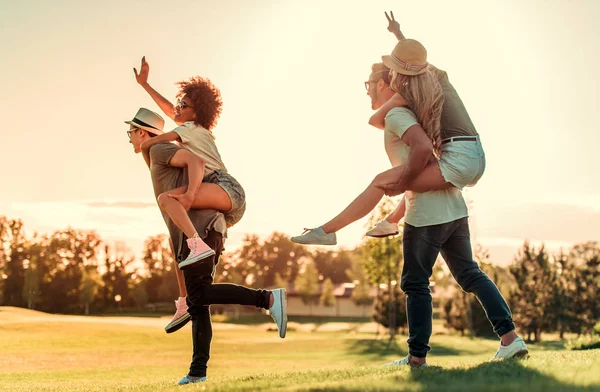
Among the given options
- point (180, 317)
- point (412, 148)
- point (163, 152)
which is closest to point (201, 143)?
point (163, 152)

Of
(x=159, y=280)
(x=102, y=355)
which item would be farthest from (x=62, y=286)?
(x=102, y=355)

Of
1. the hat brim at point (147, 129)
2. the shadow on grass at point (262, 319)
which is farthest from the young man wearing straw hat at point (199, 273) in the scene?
the shadow on grass at point (262, 319)

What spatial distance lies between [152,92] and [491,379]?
14.0ft

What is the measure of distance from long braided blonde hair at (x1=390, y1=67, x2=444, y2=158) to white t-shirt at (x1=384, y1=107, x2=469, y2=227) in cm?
9

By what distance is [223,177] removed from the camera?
622 cm

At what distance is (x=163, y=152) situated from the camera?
604cm

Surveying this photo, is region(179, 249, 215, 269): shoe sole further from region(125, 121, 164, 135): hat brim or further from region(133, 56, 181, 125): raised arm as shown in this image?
region(133, 56, 181, 125): raised arm

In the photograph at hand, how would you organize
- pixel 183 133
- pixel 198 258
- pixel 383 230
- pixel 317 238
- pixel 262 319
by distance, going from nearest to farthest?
pixel 317 238 → pixel 198 258 → pixel 383 230 → pixel 183 133 → pixel 262 319

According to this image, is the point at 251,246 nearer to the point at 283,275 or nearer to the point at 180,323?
the point at 283,275

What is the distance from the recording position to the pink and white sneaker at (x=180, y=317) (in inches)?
249

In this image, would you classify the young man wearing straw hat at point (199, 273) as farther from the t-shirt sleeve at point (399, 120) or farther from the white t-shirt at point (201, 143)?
the t-shirt sleeve at point (399, 120)

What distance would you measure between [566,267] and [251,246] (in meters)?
47.3

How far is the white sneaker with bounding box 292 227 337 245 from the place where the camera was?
17.9 feet

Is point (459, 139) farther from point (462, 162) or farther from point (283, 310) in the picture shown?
point (283, 310)
